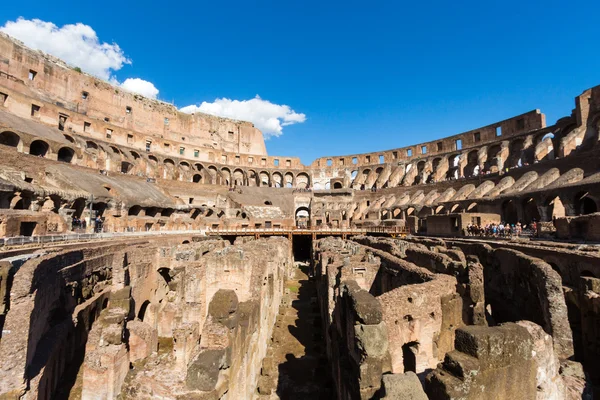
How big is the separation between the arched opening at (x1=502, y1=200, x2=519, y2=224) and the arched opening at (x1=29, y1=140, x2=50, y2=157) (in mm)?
48444

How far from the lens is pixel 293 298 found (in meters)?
16.8

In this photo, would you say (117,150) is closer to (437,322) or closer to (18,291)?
(18,291)

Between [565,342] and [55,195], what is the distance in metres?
29.4

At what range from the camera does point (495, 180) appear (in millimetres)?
35969

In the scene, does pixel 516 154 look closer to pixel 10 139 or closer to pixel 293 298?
pixel 293 298

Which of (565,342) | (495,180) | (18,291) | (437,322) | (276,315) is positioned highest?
(495,180)

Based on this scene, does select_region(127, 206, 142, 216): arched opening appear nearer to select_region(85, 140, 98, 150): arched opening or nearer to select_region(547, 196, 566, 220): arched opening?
select_region(85, 140, 98, 150): arched opening

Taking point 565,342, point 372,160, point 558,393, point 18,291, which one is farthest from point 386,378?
point 372,160

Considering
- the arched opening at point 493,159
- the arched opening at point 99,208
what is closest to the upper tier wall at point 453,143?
the arched opening at point 493,159

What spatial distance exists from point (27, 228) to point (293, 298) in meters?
14.6

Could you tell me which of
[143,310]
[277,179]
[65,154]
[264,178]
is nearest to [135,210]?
[65,154]

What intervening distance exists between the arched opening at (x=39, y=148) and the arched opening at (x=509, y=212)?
4844 cm

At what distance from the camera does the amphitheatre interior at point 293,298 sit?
14.9ft

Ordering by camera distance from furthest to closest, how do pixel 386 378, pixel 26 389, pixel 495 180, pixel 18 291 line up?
pixel 495 180 < pixel 18 291 < pixel 26 389 < pixel 386 378
